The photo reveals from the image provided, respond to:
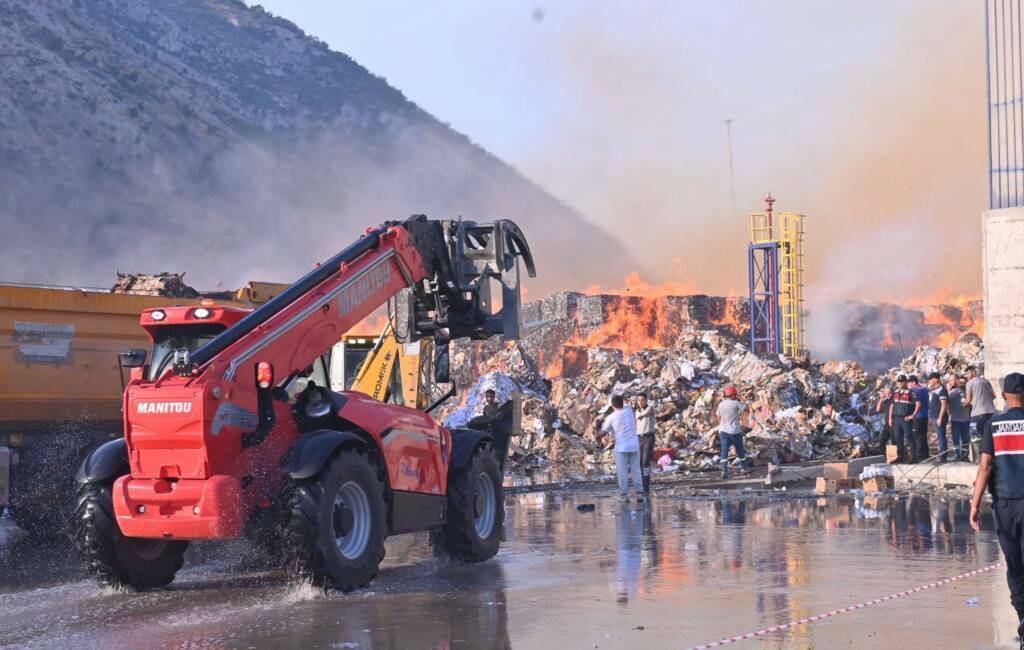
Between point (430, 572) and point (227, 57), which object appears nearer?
point (430, 572)

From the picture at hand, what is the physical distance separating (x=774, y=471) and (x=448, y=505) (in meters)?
9.61

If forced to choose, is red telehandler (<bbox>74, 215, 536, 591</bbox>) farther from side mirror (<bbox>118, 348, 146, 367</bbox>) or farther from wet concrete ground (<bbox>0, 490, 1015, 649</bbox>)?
wet concrete ground (<bbox>0, 490, 1015, 649</bbox>)

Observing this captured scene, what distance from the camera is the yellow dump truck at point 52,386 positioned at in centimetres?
1526

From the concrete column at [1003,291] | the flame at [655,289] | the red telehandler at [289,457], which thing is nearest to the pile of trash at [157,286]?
the red telehandler at [289,457]

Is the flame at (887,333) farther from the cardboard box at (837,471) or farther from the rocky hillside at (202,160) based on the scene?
the cardboard box at (837,471)

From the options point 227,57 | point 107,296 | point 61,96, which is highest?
point 227,57

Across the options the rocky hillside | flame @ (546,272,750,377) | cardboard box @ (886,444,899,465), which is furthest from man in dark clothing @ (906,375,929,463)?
the rocky hillside

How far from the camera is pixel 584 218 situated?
83625mm

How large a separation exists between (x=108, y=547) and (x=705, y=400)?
791 inches

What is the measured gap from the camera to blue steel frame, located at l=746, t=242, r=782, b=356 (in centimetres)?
4622

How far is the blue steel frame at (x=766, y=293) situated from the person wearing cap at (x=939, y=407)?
838 inches

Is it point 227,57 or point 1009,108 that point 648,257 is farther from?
point 227,57

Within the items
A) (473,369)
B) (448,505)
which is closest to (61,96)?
(473,369)

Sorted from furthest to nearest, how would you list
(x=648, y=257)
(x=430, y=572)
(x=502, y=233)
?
(x=648, y=257) → (x=502, y=233) → (x=430, y=572)
